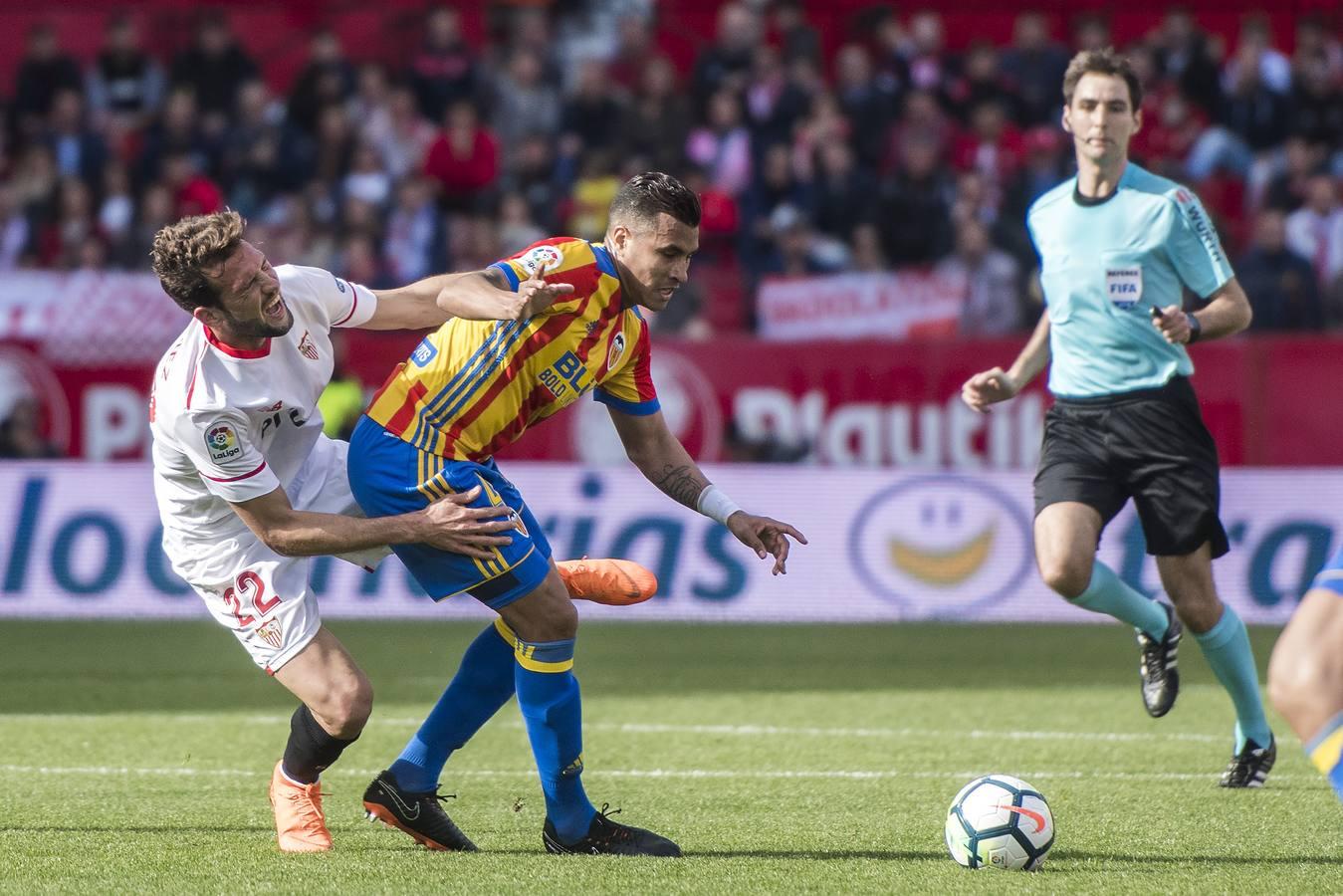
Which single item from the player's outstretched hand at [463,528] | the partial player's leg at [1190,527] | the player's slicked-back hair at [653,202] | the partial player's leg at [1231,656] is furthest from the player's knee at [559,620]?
the partial player's leg at [1231,656]

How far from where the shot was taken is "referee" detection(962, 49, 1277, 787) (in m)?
6.01

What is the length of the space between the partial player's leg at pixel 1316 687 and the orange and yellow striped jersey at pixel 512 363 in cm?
200

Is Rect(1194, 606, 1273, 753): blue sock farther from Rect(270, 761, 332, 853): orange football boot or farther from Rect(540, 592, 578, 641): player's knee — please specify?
Rect(270, 761, 332, 853): orange football boot

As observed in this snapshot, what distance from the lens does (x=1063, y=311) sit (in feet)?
20.2

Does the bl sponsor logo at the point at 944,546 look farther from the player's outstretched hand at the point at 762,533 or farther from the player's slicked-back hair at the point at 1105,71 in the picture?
the player's outstretched hand at the point at 762,533

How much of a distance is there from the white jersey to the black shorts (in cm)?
236

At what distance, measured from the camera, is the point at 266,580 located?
525cm

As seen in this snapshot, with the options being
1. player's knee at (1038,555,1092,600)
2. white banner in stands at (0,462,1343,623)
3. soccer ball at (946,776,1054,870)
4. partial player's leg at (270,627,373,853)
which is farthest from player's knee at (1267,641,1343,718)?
white banner in stands at (0,462,1343,623)

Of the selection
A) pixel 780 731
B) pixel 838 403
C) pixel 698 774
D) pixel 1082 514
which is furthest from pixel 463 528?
pixel 838 403

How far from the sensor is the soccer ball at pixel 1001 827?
16.0ft

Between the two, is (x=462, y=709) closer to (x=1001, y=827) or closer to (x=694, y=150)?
(x=1001, y=827)

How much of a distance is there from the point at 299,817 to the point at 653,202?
196cm

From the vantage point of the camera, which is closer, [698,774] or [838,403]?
[698,774]

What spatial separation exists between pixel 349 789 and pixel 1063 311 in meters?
2.84
